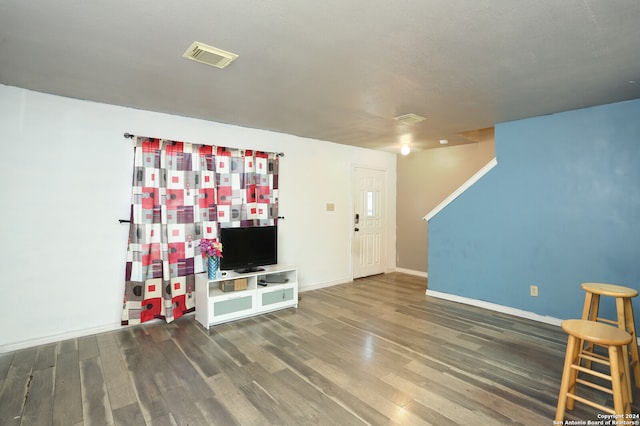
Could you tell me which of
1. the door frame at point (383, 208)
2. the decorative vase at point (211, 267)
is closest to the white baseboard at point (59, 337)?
the decorative vase at point (211, 267)

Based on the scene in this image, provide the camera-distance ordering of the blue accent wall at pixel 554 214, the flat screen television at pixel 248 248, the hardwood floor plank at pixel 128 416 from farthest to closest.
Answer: the flat screen television at pixel 248 248
the blue accent wall at pixel 554 214
the hardwood floor plank at pixel 128 416

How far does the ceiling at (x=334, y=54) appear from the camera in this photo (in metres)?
1.73

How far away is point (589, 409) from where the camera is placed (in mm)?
2051

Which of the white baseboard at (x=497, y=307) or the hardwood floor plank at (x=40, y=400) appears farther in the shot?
the white baseboard at (x=497, y=307)

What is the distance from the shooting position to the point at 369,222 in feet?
19.5

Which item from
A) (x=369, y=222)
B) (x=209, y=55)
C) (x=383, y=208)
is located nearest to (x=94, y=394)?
(x=209, y=55)

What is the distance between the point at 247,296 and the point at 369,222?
2954 millimetres

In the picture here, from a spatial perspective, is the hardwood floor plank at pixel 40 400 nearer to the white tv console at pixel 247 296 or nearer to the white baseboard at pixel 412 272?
the white tv console at pixel 247 296

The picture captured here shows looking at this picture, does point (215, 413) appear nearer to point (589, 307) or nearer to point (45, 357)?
point (45, 357)

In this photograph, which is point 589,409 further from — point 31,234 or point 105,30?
point 31,234

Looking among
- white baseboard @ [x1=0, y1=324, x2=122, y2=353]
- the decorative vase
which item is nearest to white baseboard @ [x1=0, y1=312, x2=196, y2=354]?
white baseboard @ [x1=0, y1=324, x2=122, y2=353]

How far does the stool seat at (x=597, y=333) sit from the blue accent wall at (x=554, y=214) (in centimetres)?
189

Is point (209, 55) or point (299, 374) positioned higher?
point (209, 55)

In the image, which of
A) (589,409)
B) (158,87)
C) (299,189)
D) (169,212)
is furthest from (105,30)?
(589,409)
